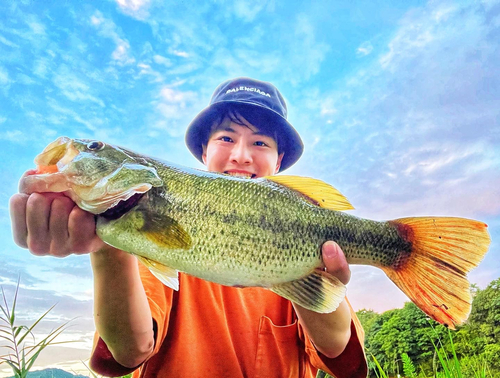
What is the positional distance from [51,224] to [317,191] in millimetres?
1561

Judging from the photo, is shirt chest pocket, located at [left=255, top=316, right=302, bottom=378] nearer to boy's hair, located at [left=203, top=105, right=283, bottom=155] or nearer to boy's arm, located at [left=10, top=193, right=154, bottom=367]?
boy's arm, located at [left=10, top=193, right=154, bottom=367]

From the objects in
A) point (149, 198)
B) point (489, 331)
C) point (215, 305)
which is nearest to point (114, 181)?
point (149, 198)

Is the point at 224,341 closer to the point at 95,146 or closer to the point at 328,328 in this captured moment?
the point at 328,328

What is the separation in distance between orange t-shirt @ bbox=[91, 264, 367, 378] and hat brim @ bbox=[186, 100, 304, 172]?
1670 mm

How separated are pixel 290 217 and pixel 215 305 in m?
1.34

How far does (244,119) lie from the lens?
12.6ft

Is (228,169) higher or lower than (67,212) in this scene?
higher

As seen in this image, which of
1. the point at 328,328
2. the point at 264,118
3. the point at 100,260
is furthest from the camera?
the point at 264,118

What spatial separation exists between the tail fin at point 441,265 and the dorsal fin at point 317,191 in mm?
443

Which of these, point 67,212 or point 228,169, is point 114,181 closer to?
point 67,212

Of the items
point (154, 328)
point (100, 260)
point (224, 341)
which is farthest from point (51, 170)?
point (224, 341)

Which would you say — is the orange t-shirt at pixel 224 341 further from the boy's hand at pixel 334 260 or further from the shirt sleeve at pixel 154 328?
the boy's hand at pixel 334 260

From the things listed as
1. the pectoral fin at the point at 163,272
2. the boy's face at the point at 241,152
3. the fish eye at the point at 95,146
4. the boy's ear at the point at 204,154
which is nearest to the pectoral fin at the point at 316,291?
the pectoral fin at the point at 163,272

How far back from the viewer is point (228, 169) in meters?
3.62
